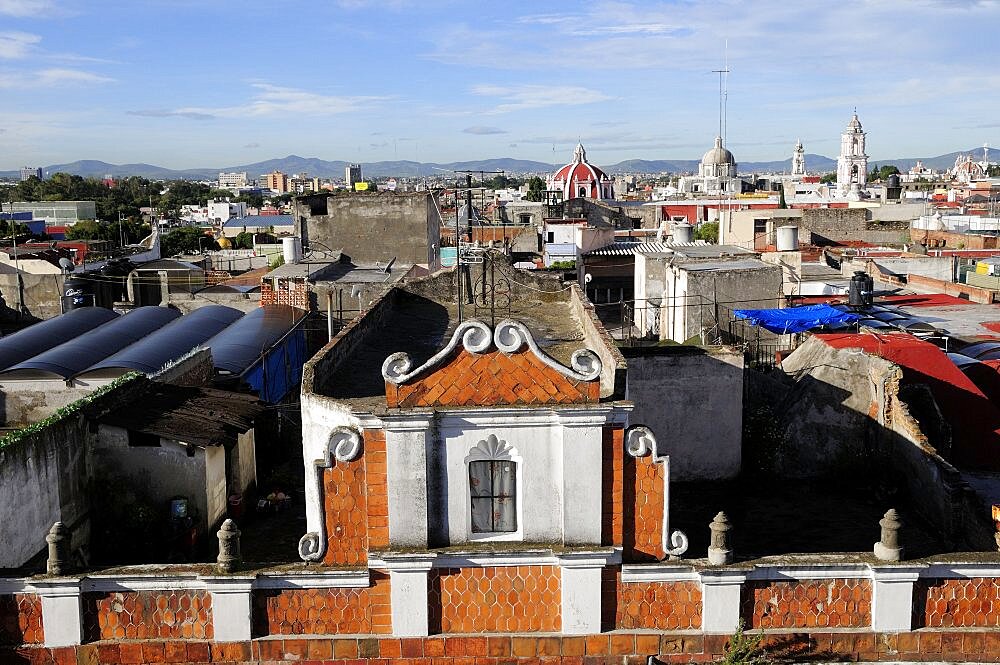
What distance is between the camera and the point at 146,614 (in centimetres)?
1009

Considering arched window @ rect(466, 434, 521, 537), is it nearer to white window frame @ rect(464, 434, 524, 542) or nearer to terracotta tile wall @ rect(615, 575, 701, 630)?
white window frame @ rect(464, 434, 524, 542)

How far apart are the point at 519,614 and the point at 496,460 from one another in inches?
68.5

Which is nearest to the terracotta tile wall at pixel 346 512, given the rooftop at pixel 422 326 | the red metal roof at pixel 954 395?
the rooftop at pixel 422 326

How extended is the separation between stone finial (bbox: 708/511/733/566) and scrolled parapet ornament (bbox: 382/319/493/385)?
3.18 m

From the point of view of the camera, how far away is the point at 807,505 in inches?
680

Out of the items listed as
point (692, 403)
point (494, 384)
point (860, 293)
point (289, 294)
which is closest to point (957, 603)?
point (494, 384)

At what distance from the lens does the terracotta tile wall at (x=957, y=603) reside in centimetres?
1015

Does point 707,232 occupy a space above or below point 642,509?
above

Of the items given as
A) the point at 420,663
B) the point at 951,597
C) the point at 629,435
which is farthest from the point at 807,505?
the point at 420,663

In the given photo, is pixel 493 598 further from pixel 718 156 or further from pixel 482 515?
pixel 718 156

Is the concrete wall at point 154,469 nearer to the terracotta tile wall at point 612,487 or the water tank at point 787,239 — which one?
the terracotta tile wall at point 612,487

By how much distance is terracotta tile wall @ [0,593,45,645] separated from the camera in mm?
10000

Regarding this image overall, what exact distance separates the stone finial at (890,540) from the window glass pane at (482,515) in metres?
4.28

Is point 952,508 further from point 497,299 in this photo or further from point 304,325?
point 304,325
